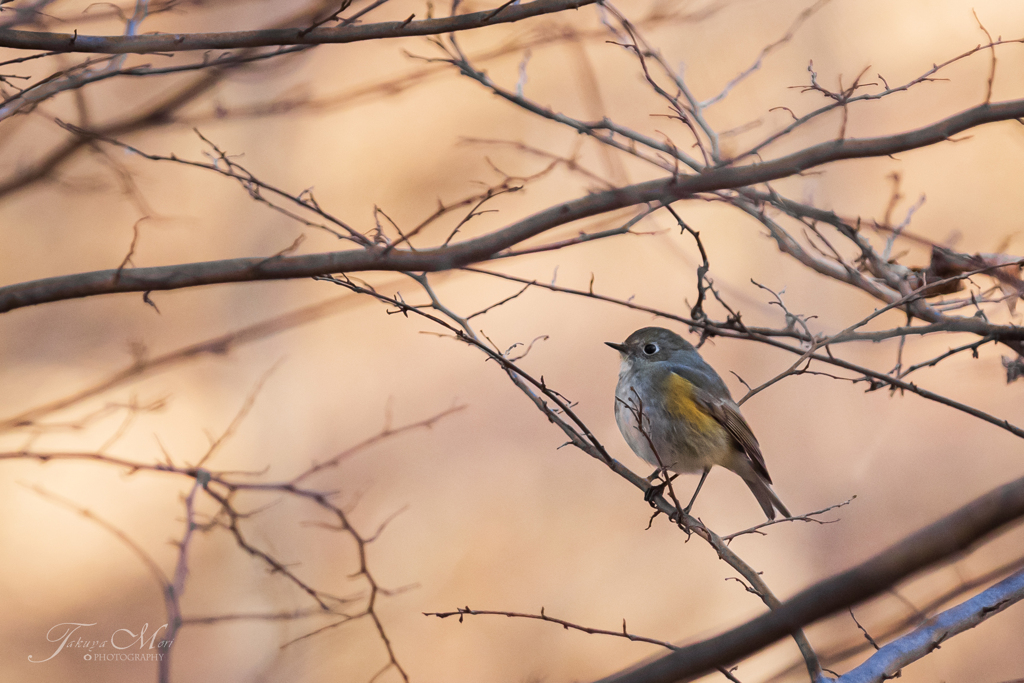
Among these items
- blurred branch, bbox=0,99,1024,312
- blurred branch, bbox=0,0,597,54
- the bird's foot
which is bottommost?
the bird's foot

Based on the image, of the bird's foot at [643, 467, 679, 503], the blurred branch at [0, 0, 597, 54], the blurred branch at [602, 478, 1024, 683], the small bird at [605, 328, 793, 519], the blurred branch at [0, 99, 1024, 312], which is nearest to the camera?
the blurred branch at [602, 478, 1024, 683]

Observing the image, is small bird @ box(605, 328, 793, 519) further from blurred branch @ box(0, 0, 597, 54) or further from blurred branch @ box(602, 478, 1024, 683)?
blurred branch @ box(602, 478, 1024, 683)

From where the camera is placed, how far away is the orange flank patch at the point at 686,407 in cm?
239

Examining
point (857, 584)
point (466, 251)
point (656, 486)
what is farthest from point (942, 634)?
point (857, 584)

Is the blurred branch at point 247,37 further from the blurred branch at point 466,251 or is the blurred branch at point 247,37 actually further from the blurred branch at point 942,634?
the blurred branch at point 942,634

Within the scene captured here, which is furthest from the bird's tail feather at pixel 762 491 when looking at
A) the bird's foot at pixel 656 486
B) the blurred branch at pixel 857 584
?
the blurred branch at pixel 857 584

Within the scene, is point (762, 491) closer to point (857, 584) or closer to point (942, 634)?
point (942, 634)

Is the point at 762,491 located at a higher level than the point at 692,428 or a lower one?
lower

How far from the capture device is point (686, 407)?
2.40m

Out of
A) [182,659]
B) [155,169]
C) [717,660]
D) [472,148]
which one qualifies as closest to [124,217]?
[155,169]

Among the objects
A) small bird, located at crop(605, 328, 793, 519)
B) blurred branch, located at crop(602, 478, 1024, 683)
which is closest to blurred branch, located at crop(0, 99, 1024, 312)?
blurred branch, located at crop(602, 478, 1024, 683)

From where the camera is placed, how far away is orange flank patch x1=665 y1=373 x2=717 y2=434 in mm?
2395

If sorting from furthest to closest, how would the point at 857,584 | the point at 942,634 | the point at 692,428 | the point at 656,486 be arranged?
the point at 692,428 → the point at 656,486 → the point at 942,634 → the point at 857,584

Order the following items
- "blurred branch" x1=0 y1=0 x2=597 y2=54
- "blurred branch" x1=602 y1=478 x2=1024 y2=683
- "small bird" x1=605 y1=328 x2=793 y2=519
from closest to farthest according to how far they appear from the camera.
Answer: "blurred branch" x1=602 y1=478 x2=1024 y2=683
"blurred branch" x1=0 y1=0 x2=597 y2=54
"small bird" x1=605 y1=328 x2=793 y2=519
